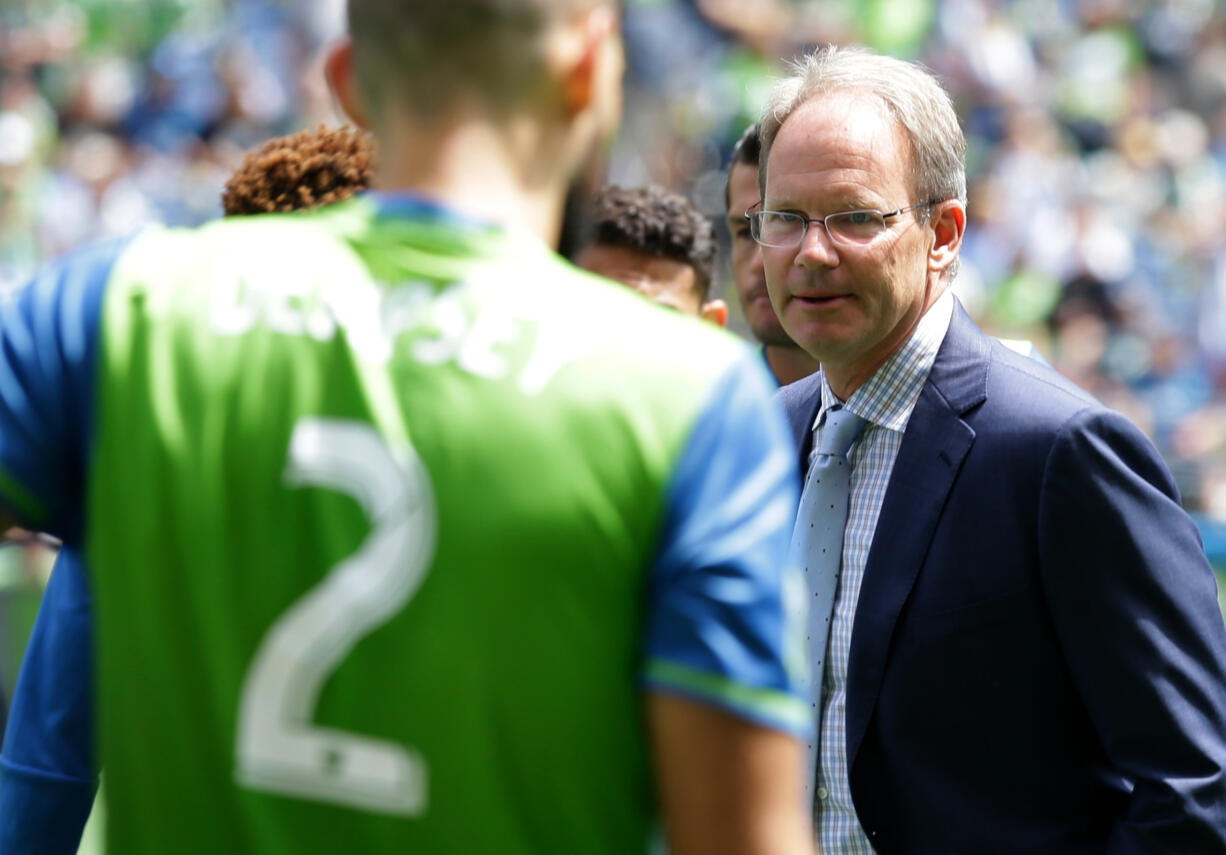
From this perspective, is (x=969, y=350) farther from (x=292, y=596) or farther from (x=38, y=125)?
(x=38, y=125)

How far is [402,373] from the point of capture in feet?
4.55

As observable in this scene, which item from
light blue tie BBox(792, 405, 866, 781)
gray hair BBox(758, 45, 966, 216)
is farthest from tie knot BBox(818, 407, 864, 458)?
gray hair BBox(758, 45, 966, 216)

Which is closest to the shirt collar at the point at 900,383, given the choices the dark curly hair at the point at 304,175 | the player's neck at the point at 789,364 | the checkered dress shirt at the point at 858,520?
the checkered dress shirt at the point at 858,520

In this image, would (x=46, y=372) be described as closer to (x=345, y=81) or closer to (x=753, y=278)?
(x=345, y=81)

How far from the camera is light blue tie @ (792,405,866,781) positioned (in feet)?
8.58

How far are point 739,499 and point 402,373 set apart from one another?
355mm

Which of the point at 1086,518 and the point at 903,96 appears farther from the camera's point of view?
the point at 903,96

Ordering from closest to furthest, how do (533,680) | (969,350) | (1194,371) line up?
(533,680) → (969,350) → (1194,371)

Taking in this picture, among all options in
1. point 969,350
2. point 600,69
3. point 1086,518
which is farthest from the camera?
point 969,350

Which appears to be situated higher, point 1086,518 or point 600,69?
point 600,69

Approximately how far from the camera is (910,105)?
2773 millimetres

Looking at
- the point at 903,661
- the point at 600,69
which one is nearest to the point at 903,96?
the point at 903,661

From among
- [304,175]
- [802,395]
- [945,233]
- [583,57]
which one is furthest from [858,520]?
[583,57]

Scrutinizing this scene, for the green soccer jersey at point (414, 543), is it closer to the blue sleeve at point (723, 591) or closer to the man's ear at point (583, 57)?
the blue sleeve at point (723, 591)
